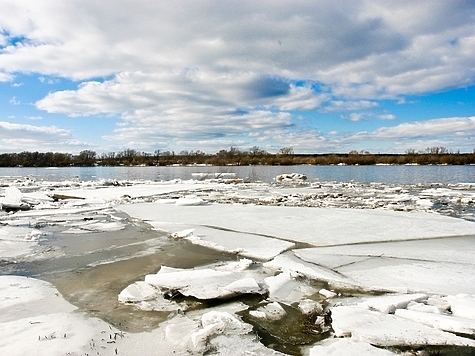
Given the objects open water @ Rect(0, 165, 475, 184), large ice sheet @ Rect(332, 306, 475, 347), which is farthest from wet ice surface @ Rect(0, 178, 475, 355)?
open water @ Rect(0, 165, 475, 184)

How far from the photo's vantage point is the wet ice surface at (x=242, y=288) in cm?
256

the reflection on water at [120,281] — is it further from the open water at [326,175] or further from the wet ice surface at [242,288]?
the open water at [326,175]

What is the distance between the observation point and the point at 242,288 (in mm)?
3498

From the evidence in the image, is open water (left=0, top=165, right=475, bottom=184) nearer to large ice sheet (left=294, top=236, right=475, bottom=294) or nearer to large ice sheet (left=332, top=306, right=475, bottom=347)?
large ice sheet (left=294, top=236, right=475, bottom=294)

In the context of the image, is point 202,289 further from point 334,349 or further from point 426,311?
point 426,311

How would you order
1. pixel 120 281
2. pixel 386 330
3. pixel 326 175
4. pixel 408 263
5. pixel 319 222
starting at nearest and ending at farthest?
pixel 386 330, pixel 120 281, pixel 408 263, pixel 319 222, pixel 326 175

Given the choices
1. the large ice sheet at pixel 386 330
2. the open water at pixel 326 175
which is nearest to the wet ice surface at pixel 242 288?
the large ice sheet at pixel 386 330

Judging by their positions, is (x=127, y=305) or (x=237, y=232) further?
(x=237, y=232)

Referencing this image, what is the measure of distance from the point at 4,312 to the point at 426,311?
391 centimetres

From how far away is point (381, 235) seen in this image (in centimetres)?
643

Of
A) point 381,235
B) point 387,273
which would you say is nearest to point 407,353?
point 387,273

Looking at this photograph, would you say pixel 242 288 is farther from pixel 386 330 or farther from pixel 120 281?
pixel 120 281

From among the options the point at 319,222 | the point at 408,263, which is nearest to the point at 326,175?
the point at 319,222

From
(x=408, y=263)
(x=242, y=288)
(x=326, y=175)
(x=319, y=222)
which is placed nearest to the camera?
(x=242, y=288)
